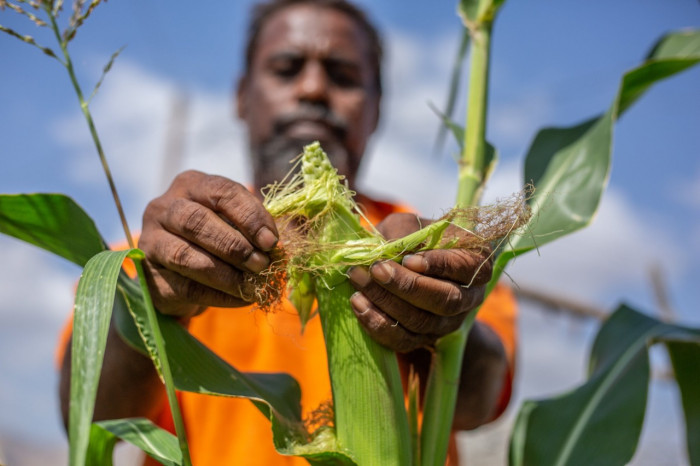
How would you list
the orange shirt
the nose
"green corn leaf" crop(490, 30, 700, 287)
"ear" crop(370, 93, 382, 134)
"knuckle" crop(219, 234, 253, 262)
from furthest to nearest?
"ear" crop(370, 93, 382, 134) → the nose → the orange shirt → "green corn leaf" crop(490, 30, 700, 287) → "knuckle" crop(219, 234, 253, 262)

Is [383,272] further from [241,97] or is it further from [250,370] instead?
[241,97]

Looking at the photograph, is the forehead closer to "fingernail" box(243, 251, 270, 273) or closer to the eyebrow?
the eyebrow

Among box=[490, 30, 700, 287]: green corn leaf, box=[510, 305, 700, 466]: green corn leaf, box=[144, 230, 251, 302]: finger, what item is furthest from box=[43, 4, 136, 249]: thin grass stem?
box=[510, 305, 700, 466]: green corn leaf

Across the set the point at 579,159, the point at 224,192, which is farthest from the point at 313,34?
the point at 224,192

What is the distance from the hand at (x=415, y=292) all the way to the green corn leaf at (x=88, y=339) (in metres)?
0.25

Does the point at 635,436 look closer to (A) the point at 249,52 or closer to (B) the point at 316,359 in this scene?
(B) the point at 316,359

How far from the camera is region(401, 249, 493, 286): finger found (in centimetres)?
59

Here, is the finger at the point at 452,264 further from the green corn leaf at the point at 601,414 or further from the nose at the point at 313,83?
the nose at the point at 313,83

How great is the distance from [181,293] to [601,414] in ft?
2.42

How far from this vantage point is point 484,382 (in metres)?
1.19

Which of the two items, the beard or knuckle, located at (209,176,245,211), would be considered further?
the beard

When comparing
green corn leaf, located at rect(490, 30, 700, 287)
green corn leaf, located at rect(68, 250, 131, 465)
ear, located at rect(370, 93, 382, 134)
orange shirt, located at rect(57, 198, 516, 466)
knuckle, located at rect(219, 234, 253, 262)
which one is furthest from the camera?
ear, located at rect(370, 93, 382, 134)

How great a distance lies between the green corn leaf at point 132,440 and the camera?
0.63m

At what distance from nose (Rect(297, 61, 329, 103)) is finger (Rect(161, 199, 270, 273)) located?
0.99 metres
